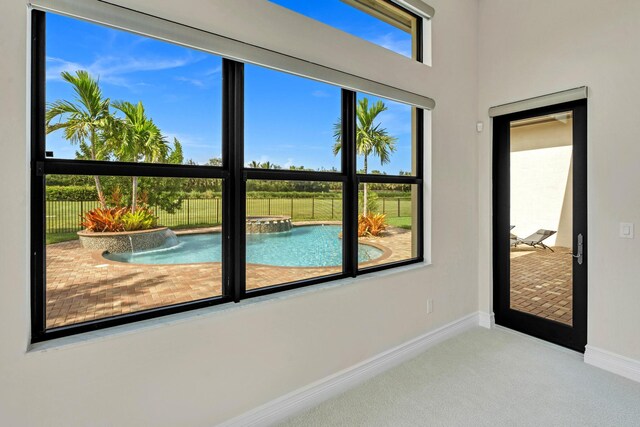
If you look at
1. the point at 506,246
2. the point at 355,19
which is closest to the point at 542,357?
the point at 506,246

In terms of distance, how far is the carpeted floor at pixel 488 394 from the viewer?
6.56 ft

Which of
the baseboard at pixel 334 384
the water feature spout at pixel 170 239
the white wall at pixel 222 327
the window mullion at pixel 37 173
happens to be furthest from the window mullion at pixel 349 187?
the window mullion at pixel 37 173

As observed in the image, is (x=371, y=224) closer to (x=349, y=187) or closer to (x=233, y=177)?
(x=349, y=187)

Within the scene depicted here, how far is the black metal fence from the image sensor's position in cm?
149

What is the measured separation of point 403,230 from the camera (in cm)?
297

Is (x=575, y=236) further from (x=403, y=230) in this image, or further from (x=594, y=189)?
(x=403, y=230)

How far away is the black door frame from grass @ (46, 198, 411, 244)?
1170 millimetres

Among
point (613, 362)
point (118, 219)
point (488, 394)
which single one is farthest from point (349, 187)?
point (613, 362)

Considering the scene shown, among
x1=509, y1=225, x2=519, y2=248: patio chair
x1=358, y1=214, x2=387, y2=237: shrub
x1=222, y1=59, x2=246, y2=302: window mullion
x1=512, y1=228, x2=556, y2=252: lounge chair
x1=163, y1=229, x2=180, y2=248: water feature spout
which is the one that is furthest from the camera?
x1=509, y1=225, x2=519, y2=248: patio chair

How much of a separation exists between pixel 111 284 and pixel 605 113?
143 inches

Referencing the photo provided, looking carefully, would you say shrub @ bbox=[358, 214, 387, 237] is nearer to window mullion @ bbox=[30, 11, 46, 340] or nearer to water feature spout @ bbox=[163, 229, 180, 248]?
water feature spout @ bbox=[163, 229, 180, 248]

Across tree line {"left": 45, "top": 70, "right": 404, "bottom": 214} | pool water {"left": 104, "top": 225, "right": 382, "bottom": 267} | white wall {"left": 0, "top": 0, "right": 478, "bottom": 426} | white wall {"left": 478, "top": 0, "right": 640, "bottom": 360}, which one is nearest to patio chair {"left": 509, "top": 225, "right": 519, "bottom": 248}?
white wall {"left": 0, "top": 0, "right": 478, "bottom": 426}

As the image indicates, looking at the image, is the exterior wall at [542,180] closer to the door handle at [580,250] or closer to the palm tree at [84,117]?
the door handle at [580,250]

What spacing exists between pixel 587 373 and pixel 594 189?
1458mm
